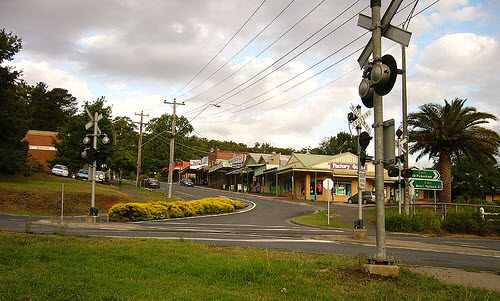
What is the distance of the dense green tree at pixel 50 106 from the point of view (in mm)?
77125

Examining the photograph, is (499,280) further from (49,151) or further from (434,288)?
(49,151)

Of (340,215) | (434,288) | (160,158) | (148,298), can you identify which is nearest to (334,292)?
(434,288)

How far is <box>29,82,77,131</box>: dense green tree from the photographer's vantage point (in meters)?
77.1

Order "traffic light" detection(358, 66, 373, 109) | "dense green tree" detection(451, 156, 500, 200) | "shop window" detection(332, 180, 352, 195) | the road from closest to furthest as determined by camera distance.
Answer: "traffic light" detection(358, 66, 373, 109) → the road → "shop window" detection(332, 180, 352, 195) → "dense green tree" detection(451, 156, 500, 200)

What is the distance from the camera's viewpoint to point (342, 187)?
4716cm

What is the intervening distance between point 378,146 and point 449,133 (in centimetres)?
2374

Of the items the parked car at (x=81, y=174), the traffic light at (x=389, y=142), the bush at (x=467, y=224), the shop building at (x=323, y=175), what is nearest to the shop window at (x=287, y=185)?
the shop building at (x=323, y=175)

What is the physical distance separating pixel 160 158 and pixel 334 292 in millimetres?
92011

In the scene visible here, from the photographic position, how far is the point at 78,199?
97.3 ft

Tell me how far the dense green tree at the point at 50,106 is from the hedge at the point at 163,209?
56.2 meters

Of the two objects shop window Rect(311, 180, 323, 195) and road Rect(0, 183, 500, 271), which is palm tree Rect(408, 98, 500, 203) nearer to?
road Rect(0, 183, 500, 271)

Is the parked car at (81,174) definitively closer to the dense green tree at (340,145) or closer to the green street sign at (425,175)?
the green street sign at (425,175)

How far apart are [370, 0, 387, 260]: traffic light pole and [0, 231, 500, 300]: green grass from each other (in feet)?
2.33


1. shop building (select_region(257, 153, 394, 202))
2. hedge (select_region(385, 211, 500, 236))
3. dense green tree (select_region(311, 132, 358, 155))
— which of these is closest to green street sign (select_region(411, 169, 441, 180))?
hedge (select_region(385, 211, 500, 236))
